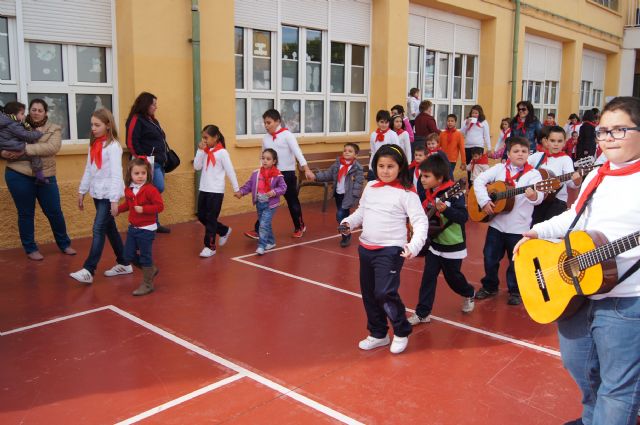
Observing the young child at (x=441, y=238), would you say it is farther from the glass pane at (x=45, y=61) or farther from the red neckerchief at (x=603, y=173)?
the glass pane at (x=45, y=61)

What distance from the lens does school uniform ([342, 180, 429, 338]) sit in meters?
4.20

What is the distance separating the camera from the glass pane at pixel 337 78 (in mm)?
11812

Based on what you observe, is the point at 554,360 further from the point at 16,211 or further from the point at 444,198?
the point at 16,211

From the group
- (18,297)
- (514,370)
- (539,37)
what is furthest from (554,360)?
(539,37)

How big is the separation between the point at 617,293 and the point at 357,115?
1024 centimetres

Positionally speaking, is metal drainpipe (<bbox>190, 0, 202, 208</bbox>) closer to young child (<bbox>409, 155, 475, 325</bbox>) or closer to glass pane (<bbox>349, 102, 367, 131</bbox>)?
glass pane (<bbox>349, 102, 367, 131</bbox>)

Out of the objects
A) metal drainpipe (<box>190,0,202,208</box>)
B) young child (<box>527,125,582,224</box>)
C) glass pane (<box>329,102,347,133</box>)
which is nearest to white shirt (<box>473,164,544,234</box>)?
young child (<box>527,125,582,224</box>)

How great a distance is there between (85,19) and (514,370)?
6.82m

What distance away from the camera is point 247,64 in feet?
32.9

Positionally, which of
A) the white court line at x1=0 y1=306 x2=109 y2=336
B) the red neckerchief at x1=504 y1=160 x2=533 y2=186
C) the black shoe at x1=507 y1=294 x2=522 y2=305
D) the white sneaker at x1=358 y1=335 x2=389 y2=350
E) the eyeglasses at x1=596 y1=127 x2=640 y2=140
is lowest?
the white court line at x1=0 y1=306 x2=109 y2=336

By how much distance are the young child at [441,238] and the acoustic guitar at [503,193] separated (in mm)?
→ 537

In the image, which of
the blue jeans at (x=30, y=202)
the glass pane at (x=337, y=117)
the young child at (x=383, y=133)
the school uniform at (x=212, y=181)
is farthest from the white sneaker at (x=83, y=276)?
the glass pane at (x=337, y=117)

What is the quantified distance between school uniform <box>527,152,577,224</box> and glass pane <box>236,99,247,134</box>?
5468mm

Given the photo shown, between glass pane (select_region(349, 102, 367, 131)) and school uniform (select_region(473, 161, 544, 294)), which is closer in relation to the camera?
school uniform (select_region(473, 161, 544, 294))
